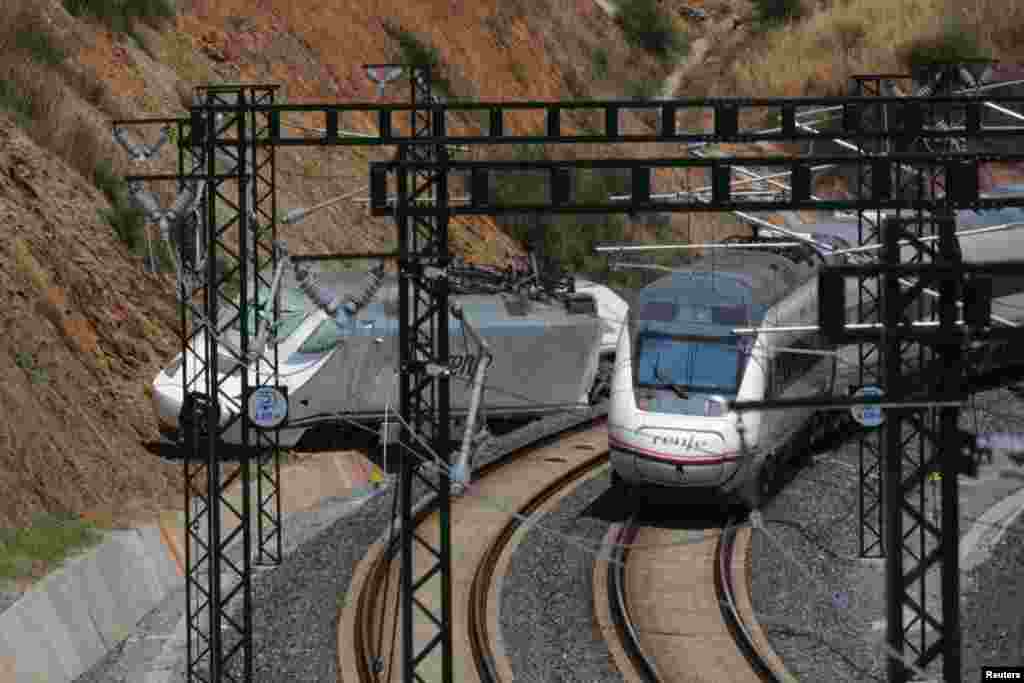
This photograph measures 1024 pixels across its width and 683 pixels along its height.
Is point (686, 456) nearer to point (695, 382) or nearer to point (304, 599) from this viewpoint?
point (695, 382)

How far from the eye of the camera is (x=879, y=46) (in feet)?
Answer: 244

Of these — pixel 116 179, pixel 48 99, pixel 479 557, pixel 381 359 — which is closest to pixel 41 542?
pixel 479 557

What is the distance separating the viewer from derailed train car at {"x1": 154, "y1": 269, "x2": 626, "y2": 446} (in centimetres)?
3114

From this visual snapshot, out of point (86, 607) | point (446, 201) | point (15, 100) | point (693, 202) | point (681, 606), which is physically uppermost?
point (446, 201)

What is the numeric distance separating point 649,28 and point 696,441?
5609 cm

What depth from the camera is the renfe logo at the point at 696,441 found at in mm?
25750

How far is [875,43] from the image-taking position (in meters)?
74.6

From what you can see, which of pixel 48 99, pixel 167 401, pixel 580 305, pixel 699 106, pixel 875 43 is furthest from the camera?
pixel 875 43

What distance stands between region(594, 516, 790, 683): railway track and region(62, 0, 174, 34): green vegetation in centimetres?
2190

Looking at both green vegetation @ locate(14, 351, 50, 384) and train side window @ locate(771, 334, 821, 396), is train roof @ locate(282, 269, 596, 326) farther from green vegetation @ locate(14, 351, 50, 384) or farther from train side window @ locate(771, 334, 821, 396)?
train side window @ locate(771, 334, 821, 396)

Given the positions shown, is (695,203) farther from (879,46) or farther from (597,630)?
(879,46)

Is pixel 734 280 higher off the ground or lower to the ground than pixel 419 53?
higher

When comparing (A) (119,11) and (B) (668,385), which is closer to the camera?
(B) (668,385)

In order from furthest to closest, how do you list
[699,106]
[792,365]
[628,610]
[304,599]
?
[792,365], [304,599], [628,610], [699,106]
